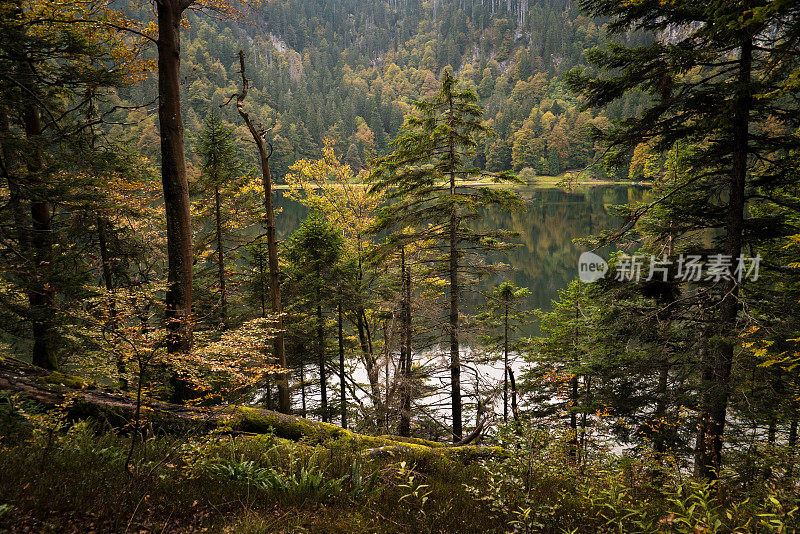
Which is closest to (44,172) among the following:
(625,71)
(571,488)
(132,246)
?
(132,246)

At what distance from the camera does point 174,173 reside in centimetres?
616

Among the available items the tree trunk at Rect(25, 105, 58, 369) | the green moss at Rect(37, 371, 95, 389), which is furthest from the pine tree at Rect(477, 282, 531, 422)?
the tree trunk at Rect(25, 105, 58, 369)

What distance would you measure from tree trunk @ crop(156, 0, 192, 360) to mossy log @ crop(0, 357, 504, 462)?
41.7 inches

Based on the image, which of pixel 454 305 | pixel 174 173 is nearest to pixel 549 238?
pixel 454 305

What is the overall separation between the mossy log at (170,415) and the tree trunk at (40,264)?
158 centimetres

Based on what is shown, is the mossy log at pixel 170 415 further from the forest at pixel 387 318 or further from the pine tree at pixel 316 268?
the pine tree at pixel 316 268

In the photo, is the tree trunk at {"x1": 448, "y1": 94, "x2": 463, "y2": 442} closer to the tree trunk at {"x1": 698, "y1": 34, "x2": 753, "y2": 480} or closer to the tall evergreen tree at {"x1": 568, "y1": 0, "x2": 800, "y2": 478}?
the tall evergreen tree at {"x1": 568, "y1": 0, "x2": 800, "y2": 478}

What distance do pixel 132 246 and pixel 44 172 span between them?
18.8 feet

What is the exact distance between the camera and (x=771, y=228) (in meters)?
7.50

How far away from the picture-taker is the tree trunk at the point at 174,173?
231 inches

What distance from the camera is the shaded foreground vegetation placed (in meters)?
3.23

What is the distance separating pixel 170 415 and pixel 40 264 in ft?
17.2

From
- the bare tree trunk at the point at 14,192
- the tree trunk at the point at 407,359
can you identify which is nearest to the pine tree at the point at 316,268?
the tree trunk at the point at 407,359

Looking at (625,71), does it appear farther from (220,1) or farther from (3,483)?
(3,483)
